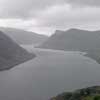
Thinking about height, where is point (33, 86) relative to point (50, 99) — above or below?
below

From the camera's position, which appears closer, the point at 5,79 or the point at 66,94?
the point at 66,94

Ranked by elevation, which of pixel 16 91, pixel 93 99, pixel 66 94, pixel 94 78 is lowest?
pixel 94 78

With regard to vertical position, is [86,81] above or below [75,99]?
below

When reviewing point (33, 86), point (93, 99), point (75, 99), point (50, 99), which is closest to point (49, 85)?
point (33, 86)

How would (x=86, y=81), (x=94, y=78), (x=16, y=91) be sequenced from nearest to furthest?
1. (x=16, y=91)
2. (x=86, y=81)
3. (x=94, y=78)

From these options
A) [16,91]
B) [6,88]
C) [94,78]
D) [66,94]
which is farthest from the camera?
[94,78]

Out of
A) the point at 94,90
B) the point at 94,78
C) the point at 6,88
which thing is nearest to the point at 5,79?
the point at 6,88

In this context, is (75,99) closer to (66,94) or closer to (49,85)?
(66,94)

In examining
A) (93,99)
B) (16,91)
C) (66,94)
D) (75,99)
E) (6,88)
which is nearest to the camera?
(93,99)

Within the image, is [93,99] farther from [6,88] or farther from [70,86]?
[6,88]
